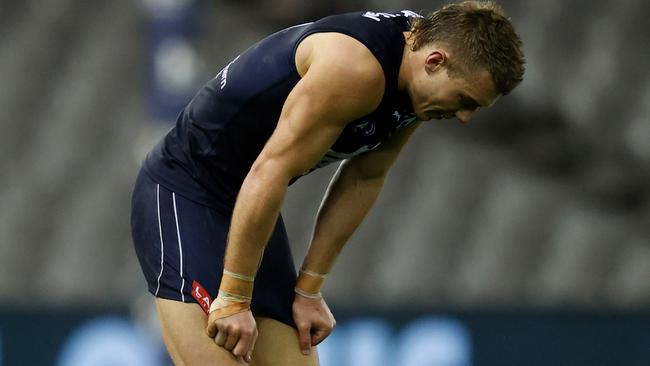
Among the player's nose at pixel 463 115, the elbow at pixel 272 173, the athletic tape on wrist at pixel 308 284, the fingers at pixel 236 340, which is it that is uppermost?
the player's nose at pixel 463 115

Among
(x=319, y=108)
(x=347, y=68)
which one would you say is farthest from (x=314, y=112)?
(x=347, y=68)

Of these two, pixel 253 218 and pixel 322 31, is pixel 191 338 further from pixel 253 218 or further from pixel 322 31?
pixel 322 31

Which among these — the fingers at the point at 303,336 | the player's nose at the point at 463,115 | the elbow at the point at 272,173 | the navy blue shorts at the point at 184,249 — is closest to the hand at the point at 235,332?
the navy blue shorts at the point at 184,249

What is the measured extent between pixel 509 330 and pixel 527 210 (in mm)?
1686

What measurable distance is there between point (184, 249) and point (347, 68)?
833 mm

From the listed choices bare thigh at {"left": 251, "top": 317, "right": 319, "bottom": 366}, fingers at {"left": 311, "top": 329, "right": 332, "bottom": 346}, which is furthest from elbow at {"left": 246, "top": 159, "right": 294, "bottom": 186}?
fingers at {"left": 311, "top": 329, "right": 332, "bottom": 346}

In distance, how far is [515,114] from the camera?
904cm

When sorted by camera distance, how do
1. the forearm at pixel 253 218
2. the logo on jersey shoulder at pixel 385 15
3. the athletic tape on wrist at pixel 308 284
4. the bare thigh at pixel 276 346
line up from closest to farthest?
the forearm at pixel 253 218
the logo on jersey shoulder at pixel 385 15
the bare thigh at pixel 276 346
the athletic tape on wrist at pixel 308 284

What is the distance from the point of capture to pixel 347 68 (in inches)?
158

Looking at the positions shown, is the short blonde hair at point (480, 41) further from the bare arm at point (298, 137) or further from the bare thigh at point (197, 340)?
the bare thigh at point (197, 340)

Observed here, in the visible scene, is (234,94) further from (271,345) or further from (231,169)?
(271,345)

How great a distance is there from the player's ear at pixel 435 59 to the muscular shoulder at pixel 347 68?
0.46 ft

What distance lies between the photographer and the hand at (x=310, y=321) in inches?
183

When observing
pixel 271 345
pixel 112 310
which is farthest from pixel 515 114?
pixel 271 345
